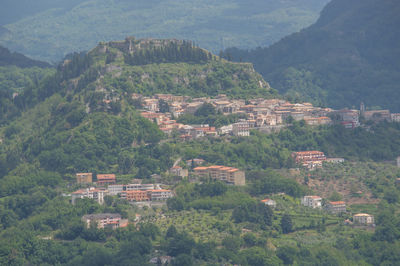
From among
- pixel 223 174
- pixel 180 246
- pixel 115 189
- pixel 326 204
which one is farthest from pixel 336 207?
pixel 115 189

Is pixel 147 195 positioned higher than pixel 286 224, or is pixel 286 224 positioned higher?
pixel 147 195

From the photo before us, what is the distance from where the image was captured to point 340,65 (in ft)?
610

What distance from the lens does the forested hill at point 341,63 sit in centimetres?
17400

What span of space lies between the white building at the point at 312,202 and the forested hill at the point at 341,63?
209ft

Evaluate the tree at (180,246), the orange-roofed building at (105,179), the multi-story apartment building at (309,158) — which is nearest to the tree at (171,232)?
the tree at (180,246)

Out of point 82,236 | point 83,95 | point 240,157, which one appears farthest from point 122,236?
point 83,95

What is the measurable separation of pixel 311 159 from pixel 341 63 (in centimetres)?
7471

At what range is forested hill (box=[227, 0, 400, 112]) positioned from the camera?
174000 mm

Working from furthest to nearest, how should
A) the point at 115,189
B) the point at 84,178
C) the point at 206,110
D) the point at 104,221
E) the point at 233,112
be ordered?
the point at 233,112 → the point at 206,110 → the point at 84,178 → the point at 115,189 → the point at 104,221

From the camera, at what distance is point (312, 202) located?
103188mm

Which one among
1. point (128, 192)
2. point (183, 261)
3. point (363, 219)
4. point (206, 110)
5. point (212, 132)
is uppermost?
point (206, 110)

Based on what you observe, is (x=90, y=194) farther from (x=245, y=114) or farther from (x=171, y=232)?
(x=245, y=114)

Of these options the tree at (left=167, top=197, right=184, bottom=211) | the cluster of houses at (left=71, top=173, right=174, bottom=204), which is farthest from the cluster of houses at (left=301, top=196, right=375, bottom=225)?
the cluster of houses at (left=71, top=173, right=174, bottom=204)

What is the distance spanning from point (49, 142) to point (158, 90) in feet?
66.4
